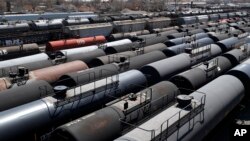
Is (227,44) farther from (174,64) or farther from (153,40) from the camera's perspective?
(174,64)

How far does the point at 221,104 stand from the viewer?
16469 mm

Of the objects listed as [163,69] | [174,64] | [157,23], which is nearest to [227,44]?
[174,64]

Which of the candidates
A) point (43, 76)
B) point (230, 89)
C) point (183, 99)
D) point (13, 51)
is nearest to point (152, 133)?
point (183, 99)

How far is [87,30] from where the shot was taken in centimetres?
4975

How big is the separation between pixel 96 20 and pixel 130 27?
29.2 feet

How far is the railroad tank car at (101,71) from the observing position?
19297 millimetres

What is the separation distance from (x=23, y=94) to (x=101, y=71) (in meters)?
6.38

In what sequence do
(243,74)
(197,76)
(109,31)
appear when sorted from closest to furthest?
(197,76) → (243,74) → (109,31)

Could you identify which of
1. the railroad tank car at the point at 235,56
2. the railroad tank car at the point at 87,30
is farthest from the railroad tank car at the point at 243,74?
the railroad tank car at the point at 87,30

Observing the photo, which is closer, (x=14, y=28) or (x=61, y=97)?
(x=61, y=97)

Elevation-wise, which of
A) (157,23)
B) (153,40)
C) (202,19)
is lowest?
(153,40)

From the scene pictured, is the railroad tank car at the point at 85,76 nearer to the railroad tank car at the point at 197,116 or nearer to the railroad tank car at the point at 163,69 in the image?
the railroad tank car at the point at 163,69

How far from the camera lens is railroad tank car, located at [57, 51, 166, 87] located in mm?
19297

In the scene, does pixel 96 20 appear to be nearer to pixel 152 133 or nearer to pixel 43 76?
pixel 43 76
